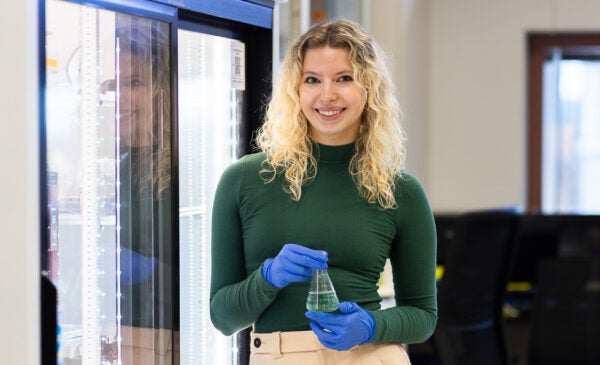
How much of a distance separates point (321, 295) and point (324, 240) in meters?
0.15

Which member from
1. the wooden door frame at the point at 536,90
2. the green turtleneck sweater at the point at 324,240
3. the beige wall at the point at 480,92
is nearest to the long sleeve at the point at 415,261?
the green turtleneck sweater at the point at 324,240

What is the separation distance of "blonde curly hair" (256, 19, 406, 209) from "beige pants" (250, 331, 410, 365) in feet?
1.00

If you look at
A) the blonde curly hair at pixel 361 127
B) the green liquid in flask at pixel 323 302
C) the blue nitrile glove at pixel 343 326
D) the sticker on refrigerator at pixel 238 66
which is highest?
the sticker on refrigerator at pixel 238 66

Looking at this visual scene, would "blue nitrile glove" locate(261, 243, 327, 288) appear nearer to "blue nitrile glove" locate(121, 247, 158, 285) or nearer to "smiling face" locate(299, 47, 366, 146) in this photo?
"smiling face" locate(299, 47, 366, 146)

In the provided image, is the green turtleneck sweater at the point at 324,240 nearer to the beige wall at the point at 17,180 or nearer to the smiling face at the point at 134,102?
the smiling face at the point at 134,102

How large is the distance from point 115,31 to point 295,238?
2.20ft

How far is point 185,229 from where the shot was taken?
2.67 m

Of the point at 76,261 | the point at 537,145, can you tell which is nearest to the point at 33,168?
the point at 76,261

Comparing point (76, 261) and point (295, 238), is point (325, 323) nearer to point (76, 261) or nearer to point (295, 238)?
point (295, 238)

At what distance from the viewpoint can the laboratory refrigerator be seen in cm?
214

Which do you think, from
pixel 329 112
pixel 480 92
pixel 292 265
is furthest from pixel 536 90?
pixel 292 265

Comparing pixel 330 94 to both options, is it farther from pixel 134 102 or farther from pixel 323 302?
pixel 134 102

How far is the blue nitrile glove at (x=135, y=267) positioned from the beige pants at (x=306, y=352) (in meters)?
0.42

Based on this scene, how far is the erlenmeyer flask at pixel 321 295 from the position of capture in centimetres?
195
